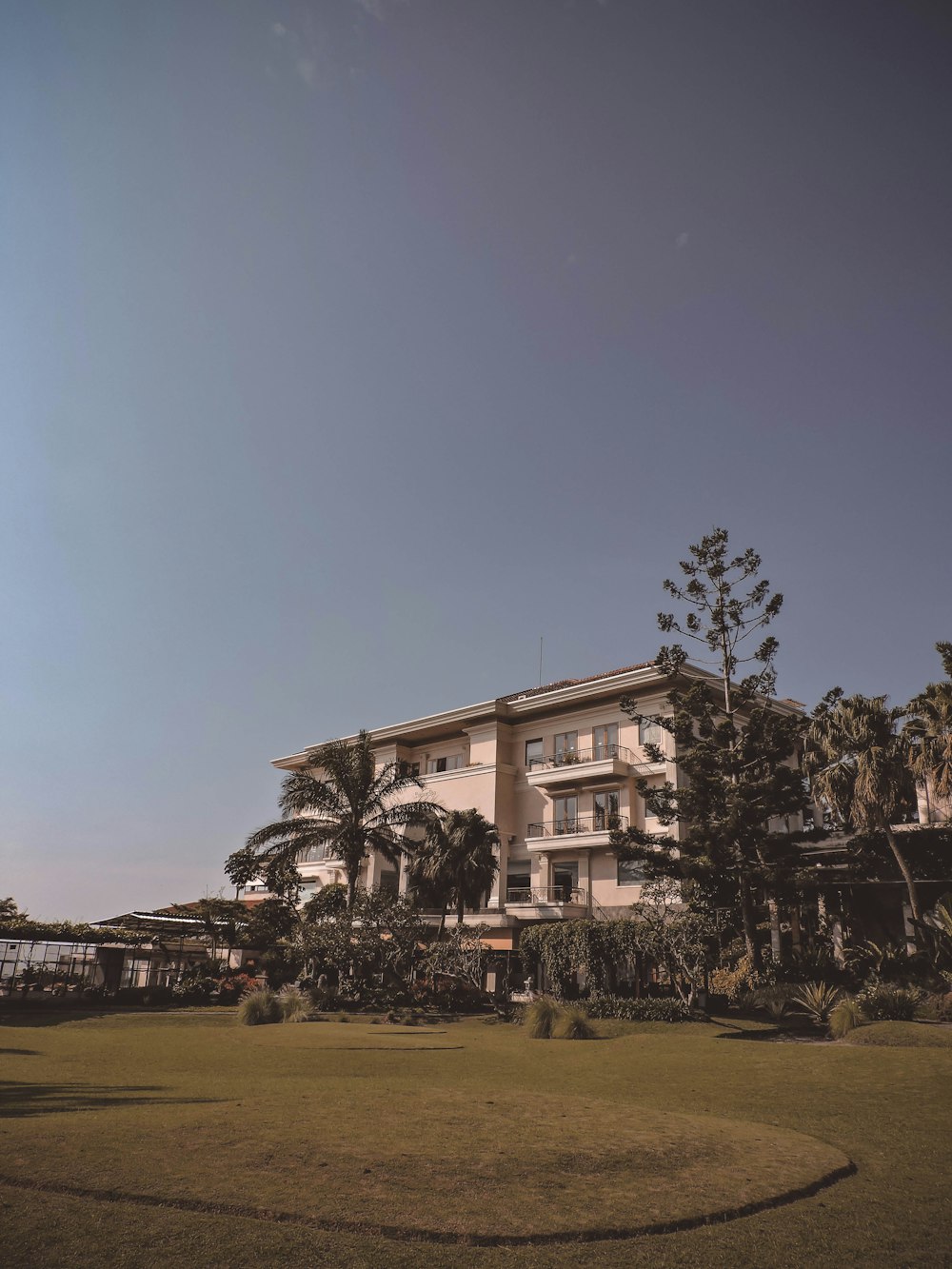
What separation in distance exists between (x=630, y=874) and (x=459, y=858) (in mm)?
7965

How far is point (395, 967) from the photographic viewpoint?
32312mm

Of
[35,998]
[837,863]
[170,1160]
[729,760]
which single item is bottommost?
[35,998]

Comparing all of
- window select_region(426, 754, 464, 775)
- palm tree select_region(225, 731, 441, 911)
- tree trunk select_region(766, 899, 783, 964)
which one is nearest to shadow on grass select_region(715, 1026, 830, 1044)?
tree trunk select_region(766, 899, 783, 964)

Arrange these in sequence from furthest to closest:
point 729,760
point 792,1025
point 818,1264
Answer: point 729,760 < point 792,1025 < point 818,1264

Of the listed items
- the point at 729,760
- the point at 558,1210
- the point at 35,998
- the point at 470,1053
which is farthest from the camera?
the point at 35,998

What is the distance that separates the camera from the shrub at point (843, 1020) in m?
19.8

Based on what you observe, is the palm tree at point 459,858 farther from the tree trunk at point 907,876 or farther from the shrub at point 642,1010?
the tree trunk at point 907,876

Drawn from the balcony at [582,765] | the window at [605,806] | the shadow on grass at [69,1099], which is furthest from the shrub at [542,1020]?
the balcony at [582,765]

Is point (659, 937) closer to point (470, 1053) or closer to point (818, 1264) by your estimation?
point (470, 1053)

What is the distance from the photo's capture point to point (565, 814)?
43594mm

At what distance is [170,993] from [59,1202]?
94.5ft

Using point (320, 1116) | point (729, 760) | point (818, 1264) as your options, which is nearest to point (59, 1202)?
point (320, 1116)

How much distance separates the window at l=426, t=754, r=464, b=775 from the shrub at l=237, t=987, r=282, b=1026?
24525 millimetres

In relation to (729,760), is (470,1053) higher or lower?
lower
